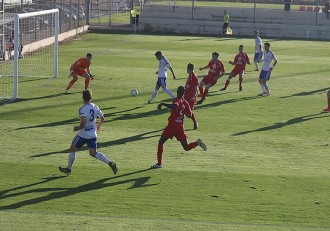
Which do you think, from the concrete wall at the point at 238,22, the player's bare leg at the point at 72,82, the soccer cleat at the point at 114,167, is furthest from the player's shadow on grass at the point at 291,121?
the concrete wall at the point at 238,22

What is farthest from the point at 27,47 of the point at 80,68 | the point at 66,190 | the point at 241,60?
the point at 66,190

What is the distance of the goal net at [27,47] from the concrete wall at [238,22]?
56.0 feet

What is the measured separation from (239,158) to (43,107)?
949 cm

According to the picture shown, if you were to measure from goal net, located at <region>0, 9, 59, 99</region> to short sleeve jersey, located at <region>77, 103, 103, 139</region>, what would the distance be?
11658 millimetres

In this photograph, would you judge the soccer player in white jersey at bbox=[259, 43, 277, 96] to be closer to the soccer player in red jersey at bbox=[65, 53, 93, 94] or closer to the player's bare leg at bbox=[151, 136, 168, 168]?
the soccer player in red jersey at bbox=[65, 53, 93, 94]

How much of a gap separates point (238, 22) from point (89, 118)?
1901 inches

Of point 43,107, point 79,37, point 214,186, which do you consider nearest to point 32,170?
point 214,186

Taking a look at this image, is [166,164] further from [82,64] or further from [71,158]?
[82,64]

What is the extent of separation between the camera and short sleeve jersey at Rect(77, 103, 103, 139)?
55.4ft

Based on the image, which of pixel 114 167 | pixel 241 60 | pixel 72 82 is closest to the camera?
pixel 114 167

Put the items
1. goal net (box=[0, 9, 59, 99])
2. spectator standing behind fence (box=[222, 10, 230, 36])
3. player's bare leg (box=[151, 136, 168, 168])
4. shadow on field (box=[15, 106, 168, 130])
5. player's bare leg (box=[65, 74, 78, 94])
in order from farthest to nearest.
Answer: spectator standing behind fence (box=[222, 10, 230, 36]) → goal net (box=[0, 9, 59, 99]) → player's bare leg (box=[65, 74, 78, 94]) → shadow on field (box=[15, 106, 168, 130]) → player's bare leg (box=[151, 136, 168, 168])

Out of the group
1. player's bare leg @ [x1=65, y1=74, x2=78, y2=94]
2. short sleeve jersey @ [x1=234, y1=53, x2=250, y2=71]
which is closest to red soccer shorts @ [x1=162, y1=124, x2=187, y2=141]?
player's bare leg @ [x1=65, y1=74, x2=78, y2=94]

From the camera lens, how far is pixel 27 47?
42.6 meters

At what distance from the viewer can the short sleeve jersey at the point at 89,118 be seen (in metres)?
16.9
